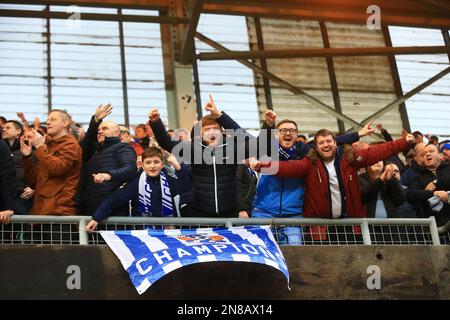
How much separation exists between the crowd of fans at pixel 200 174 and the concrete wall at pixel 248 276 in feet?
1.38

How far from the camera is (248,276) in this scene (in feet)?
24.9

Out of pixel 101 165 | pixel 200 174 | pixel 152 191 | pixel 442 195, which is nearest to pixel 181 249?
pixel 152 191

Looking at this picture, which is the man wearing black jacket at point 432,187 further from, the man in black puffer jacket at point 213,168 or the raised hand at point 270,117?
the man in black puffer jacket at point 213,168

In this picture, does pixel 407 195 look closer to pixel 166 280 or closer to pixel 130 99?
pixel 166 280

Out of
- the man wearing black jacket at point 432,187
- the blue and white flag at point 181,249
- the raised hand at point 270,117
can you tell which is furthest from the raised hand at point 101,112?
the man wearing black jacket at point 432,187

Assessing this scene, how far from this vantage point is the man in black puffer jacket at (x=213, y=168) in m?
7.94

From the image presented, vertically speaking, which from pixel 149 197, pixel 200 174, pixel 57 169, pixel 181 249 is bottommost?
pixel 181 249

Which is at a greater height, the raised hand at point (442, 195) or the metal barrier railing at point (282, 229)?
the raised hand at point (442, 195)

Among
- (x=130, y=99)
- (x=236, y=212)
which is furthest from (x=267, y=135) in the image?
(x=130, y=99)

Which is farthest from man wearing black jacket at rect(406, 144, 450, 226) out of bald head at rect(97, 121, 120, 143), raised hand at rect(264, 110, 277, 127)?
bald head at rect(97, 121, 120, 143)

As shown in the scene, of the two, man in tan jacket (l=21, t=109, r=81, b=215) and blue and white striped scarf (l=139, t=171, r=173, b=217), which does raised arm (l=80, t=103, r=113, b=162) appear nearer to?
man in tan jacket (l=21, t=109, r=81, b=215)

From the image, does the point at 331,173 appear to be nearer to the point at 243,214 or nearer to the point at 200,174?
the point at 243,214

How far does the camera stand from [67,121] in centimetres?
814

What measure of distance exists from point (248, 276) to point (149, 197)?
133cm
